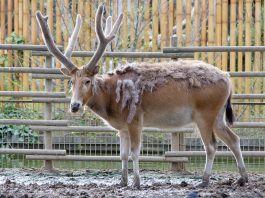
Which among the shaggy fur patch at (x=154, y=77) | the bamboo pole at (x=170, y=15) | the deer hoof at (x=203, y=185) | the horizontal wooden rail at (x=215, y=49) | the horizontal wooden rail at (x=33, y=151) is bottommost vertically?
the deer hoof at (x=203, y=185)

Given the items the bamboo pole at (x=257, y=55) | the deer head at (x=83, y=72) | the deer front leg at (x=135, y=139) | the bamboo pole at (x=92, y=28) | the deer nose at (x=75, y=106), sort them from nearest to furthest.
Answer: the deer nose at (x=75, y=106) < the deer head at (x=83, y=72) < the deer front leg at (x=135, y=139) < the bamboo pole at (x=257, y=55) < the bamboo pole at (x=92, y=28)

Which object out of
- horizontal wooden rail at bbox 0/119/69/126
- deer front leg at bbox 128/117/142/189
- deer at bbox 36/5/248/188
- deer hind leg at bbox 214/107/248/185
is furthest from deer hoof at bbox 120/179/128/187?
horizontal wooden rail at bbox 0/119/69/126

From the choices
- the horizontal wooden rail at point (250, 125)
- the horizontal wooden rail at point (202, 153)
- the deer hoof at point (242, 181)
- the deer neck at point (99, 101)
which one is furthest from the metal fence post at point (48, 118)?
the deer hoof at point (242, 181)

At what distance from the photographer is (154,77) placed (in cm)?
987

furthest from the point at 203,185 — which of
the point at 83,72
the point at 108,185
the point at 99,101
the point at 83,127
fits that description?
the point at 83,127

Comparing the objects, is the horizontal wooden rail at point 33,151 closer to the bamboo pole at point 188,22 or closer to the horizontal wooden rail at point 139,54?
the horizontal wooden rail at point 139,54

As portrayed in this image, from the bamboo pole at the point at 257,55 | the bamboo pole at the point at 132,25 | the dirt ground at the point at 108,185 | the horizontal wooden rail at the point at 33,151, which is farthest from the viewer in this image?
the bamboo pole at the point at 132,25

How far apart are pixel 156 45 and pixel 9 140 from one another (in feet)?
14.5

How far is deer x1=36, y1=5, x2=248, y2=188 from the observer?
380 inches

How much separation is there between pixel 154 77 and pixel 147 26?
6.15 meters

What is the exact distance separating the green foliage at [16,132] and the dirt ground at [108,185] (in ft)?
2.88

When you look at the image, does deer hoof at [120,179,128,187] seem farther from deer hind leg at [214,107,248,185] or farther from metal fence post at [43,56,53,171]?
metal fence post at [43,56,53,171]

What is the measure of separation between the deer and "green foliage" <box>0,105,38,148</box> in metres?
3.25

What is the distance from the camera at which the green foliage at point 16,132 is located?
12750mm
